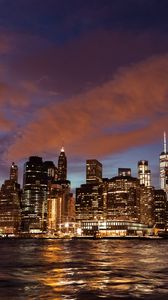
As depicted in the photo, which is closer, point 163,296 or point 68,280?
point 163,296

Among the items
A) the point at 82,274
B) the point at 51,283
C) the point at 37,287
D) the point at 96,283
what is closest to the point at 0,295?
the point at 37,287

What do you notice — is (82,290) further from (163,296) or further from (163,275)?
(163,275)

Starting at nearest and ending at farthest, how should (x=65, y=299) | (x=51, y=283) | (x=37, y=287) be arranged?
(x=65, y=299) → (x=37, y=287) → (x=51, y=283)

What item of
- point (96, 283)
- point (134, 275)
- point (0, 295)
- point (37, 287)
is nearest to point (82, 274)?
point (134, 275)

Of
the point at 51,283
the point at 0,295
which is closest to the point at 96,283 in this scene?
the point at 51,283

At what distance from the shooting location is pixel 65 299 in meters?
29.7

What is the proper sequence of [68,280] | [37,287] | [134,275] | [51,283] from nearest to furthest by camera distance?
1. [37,287]
2. [51,283]
3. [68,280]
4. [134,275]

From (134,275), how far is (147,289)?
33.7ft

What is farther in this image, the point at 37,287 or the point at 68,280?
the point at 68,280

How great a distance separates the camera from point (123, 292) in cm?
3300

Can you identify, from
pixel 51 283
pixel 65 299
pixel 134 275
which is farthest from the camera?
pixel 134 275

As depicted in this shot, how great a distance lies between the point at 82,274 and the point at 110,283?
8764 millimetres

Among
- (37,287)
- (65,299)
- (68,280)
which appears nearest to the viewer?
(65,299)

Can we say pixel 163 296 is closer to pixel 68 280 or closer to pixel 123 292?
pixel 123 292
